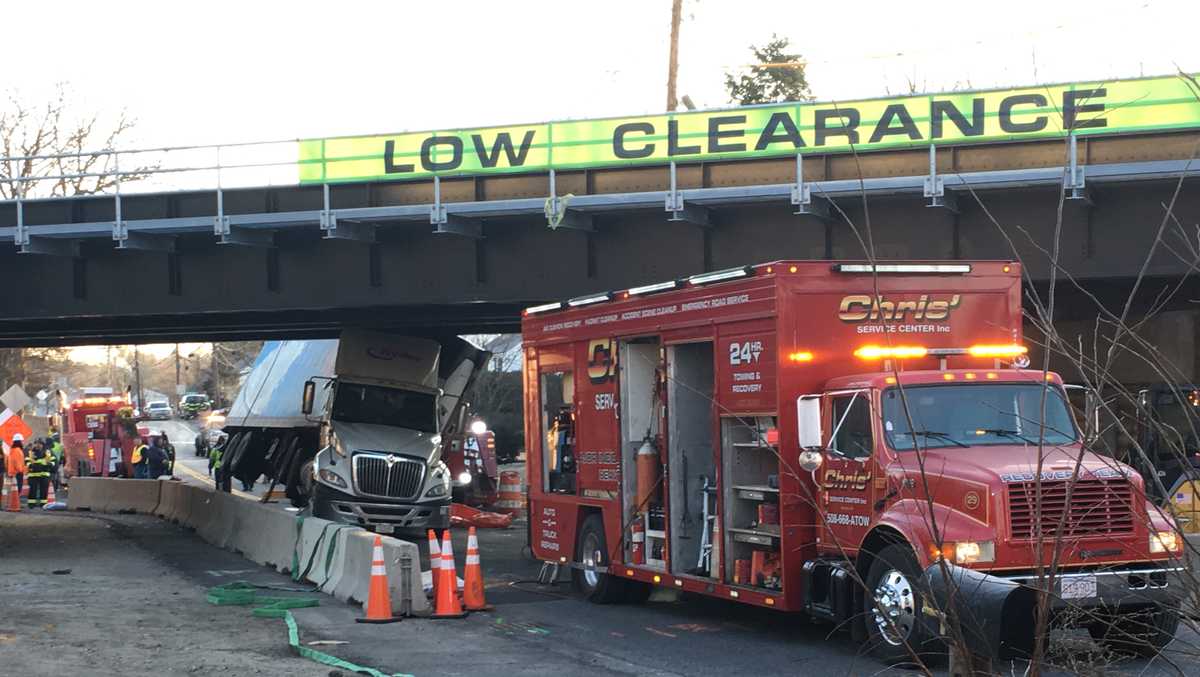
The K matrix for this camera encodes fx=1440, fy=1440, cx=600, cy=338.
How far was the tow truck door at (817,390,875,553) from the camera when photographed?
454 inches

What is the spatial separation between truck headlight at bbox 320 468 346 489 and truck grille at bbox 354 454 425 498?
0.26 meters

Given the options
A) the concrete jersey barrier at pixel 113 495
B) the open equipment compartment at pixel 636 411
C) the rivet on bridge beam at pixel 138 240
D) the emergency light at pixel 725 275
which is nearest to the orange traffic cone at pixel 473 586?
the open equipment compartment at pixel 636 411

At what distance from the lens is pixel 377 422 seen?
26.0 meters

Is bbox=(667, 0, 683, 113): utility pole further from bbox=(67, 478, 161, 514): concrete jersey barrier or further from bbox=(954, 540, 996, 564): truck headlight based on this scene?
bbox=(954, 540, 996, 564): truck headlight

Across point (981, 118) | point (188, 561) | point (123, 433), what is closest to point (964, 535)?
point (981, 118)

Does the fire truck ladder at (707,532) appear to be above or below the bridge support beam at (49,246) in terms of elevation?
below

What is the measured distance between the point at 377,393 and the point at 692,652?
14.8 metres

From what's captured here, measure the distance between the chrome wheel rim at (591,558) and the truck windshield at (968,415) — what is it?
5172mm

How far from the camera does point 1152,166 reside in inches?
758

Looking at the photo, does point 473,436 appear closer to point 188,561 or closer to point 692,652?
point 188,561

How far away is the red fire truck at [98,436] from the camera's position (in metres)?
51.3

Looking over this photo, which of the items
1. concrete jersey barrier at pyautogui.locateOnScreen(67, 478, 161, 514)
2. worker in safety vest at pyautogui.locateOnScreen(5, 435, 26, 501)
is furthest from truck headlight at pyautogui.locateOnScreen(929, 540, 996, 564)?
worker in safety vest at pyautogui.locateOnScreen(5, 435, 26, 501)

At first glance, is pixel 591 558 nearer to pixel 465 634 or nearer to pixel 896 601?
pixel 465 634

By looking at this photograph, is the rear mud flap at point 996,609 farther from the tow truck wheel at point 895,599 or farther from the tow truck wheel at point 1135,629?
the tow truck wheel at point 895,599
